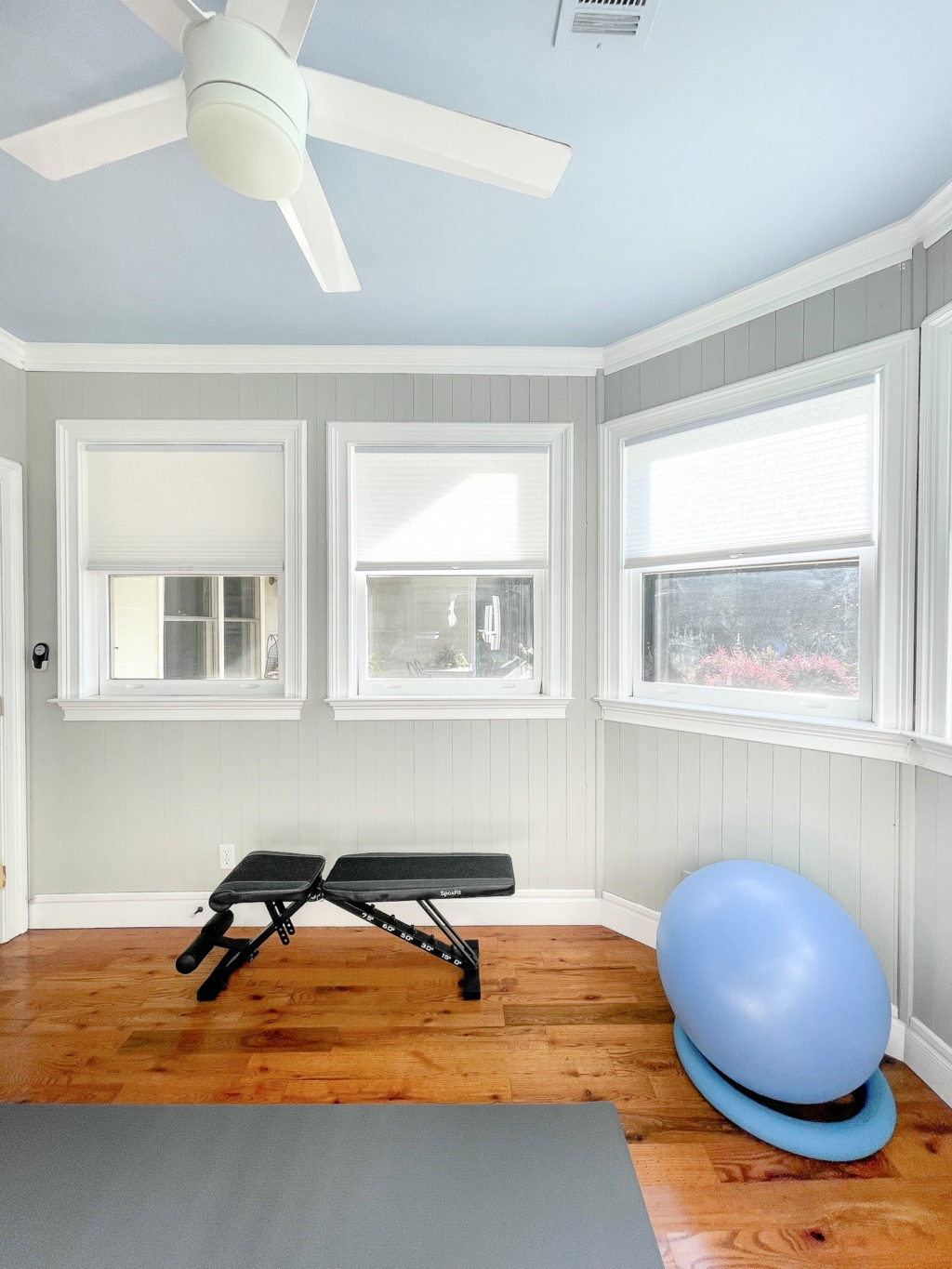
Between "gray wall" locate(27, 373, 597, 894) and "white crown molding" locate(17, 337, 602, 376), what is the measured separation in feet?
0.16

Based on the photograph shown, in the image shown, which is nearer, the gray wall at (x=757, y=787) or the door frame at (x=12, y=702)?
the gray wall at (x=757, y=787)

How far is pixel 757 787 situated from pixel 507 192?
7.07ft

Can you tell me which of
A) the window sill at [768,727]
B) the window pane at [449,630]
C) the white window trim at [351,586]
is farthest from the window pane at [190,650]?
the window sill at [768,727]

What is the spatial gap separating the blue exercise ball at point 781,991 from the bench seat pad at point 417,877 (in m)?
0.69

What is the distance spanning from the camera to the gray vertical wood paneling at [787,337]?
1.74 metres

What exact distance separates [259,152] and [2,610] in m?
2.35

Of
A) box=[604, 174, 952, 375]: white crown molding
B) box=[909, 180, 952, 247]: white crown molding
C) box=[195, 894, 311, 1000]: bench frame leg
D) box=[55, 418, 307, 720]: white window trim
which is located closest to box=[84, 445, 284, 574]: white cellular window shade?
box=[55, 418, 307, 720]: white window trim

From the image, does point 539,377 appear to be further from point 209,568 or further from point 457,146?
point 209,568

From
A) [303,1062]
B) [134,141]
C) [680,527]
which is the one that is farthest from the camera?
[680,527]

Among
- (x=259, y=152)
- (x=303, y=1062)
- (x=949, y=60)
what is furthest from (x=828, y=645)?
(x=303, y=1062)

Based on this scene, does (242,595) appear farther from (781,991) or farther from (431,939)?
(781,991)

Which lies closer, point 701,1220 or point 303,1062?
point 701,1220

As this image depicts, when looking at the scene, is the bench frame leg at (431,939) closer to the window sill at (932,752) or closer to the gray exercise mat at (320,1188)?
the gray exercise mat at (320,1188)

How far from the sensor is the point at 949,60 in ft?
3.93
